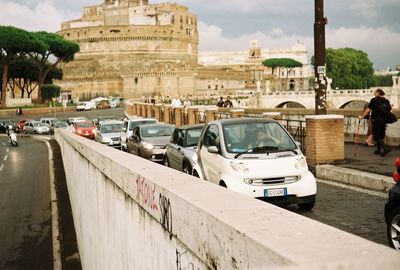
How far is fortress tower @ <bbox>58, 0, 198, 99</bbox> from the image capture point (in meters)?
111

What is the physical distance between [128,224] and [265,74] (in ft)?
438

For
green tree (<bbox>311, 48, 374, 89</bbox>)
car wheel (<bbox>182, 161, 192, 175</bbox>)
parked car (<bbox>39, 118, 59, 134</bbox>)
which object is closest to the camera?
car wheel (<bbox>182, 161, 192, 175</bbox>)

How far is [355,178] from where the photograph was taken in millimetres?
11516

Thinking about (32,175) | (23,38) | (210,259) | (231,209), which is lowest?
(32,175)

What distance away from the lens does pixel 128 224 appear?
5785 millimetres

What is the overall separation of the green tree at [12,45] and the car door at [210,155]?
214 ft

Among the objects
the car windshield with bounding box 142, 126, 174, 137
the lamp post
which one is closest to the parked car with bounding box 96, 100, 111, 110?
the car windshield with bounding box 142, 126, 174, 137

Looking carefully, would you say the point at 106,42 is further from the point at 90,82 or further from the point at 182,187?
the point at 182,187

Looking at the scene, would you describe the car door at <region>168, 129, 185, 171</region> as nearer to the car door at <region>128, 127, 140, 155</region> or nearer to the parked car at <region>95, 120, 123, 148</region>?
the car door at <region>128, 127, 140, 155</region>

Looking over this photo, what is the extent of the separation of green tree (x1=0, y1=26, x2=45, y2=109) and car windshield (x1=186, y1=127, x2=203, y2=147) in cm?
6228

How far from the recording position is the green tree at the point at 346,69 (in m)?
116

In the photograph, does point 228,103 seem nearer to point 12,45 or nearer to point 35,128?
point 35,128

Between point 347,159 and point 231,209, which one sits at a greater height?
point 231,209

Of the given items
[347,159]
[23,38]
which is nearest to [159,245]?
[347,159]
